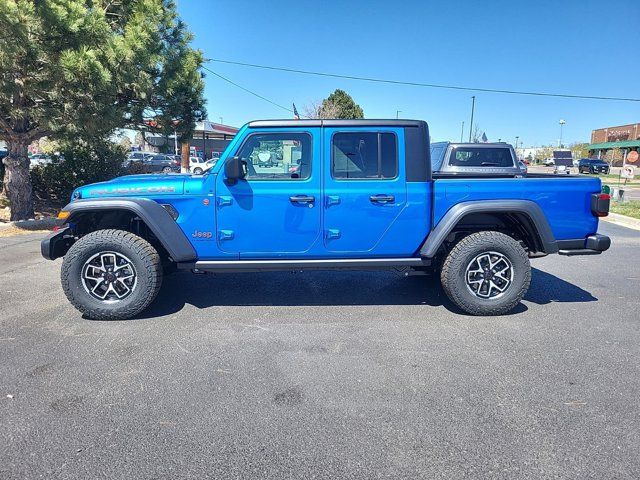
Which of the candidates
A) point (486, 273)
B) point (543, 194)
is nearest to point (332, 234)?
point (486, 273)

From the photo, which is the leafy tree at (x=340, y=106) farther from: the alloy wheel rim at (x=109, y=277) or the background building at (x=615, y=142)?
the background building at (x=615, y=142)

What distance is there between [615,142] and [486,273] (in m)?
69.3

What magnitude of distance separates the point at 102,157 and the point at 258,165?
1009 centimetres

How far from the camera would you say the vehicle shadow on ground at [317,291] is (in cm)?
468

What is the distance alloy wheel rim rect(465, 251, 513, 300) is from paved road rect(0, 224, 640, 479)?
0.98 ft

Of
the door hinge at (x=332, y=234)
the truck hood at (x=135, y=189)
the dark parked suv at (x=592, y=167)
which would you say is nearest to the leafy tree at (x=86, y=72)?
the truck hood at (x=135, y=189)

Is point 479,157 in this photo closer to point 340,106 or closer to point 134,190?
point 134,190

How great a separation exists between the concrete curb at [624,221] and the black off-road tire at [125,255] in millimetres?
11549

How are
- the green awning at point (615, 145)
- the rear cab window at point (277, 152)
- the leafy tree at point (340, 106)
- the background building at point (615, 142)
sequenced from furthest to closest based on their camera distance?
the background building at point (615, 142) → the green awning at point (615, 145) → the leafy tree at point (340, 106) → the rear cab window at point (277, 152)

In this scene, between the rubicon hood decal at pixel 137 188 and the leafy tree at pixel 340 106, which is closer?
the rubicon hood decal at pixel 137 188

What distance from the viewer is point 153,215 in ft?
13.0

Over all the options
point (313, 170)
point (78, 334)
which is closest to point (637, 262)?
point (313, 170)

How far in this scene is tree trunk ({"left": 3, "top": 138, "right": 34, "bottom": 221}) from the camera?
9008 millimetres

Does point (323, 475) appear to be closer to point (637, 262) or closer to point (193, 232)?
Result: point (193, 232)
